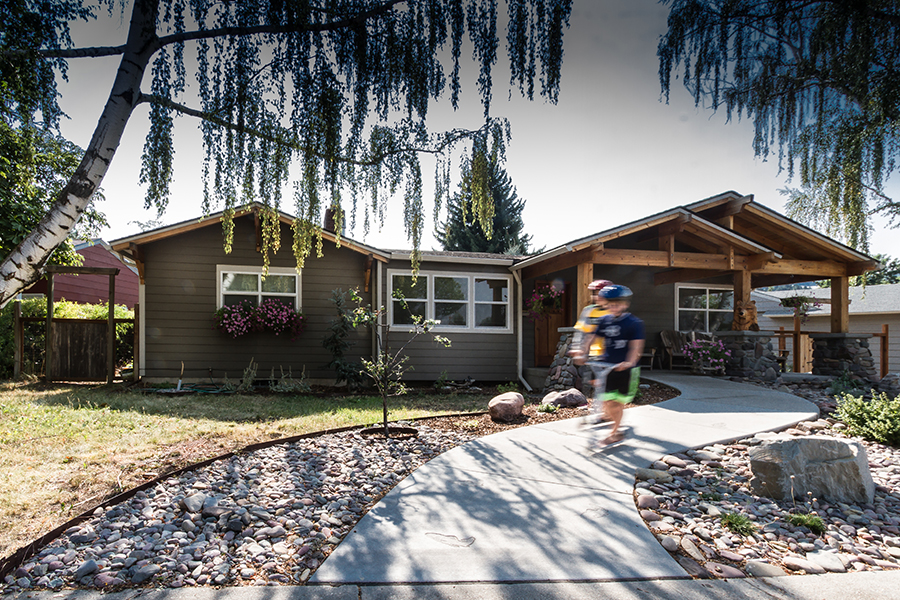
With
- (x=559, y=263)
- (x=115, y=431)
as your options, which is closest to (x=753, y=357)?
(x=559, y=263)

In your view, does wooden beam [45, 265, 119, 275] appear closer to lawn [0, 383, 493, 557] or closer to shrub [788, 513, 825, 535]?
lawn [0, 383, 493, 557]

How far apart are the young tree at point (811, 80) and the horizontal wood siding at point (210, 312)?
7557 millimetres

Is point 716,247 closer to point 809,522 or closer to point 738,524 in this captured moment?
point 809,522

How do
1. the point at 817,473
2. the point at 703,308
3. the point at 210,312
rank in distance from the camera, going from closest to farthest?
the point at 817,473 < the point at 210,312 < the point at 703,308

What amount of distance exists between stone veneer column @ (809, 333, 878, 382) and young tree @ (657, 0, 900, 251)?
15.0 ft

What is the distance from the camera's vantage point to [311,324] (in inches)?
405

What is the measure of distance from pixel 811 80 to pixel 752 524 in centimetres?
616

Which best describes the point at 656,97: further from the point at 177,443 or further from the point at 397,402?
the point at 177,443

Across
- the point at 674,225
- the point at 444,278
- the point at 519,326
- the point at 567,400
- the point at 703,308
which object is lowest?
the point at 567,400

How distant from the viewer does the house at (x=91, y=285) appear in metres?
16.7

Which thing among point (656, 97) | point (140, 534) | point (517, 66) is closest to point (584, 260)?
point (656, 97)

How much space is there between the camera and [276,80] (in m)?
3.54

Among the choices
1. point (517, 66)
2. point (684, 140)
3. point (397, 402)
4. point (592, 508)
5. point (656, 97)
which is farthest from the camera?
point (397, 402)

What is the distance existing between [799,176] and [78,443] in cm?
922
